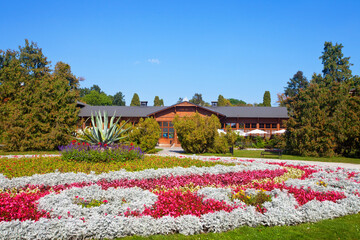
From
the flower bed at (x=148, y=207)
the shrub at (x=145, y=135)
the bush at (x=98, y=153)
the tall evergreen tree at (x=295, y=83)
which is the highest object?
the tall evergreen tree at (x=295, y=83)

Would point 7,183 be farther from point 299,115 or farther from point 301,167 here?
point 299,115

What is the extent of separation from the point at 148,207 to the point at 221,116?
28.6 metres

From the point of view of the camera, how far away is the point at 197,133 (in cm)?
1958

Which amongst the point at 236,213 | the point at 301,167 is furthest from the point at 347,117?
the point at 236,213

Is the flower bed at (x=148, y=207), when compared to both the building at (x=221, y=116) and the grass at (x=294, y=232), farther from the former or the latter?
the building at (x=221, y=116)

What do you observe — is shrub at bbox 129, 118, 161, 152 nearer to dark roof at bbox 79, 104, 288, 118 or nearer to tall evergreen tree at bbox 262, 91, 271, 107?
dark roof at bbox 79, 104, 288, 118

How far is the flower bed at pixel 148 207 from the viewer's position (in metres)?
4.56

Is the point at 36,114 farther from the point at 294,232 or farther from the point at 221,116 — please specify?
the point at 294,232

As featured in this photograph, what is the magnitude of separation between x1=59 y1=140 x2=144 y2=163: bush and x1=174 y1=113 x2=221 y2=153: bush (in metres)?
7.96

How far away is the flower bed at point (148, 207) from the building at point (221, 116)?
24.0m

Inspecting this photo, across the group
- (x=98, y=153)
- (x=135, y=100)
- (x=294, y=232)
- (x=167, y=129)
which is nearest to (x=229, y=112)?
(x=167, y=129)

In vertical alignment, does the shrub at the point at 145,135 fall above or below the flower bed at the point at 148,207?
above

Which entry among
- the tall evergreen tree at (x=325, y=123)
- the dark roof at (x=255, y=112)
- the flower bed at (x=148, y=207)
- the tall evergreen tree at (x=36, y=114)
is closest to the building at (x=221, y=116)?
the dark roof at (x=255, y=112)

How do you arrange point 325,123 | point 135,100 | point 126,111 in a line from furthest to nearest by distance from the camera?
point 135,100, point 126,111, point 325,123
